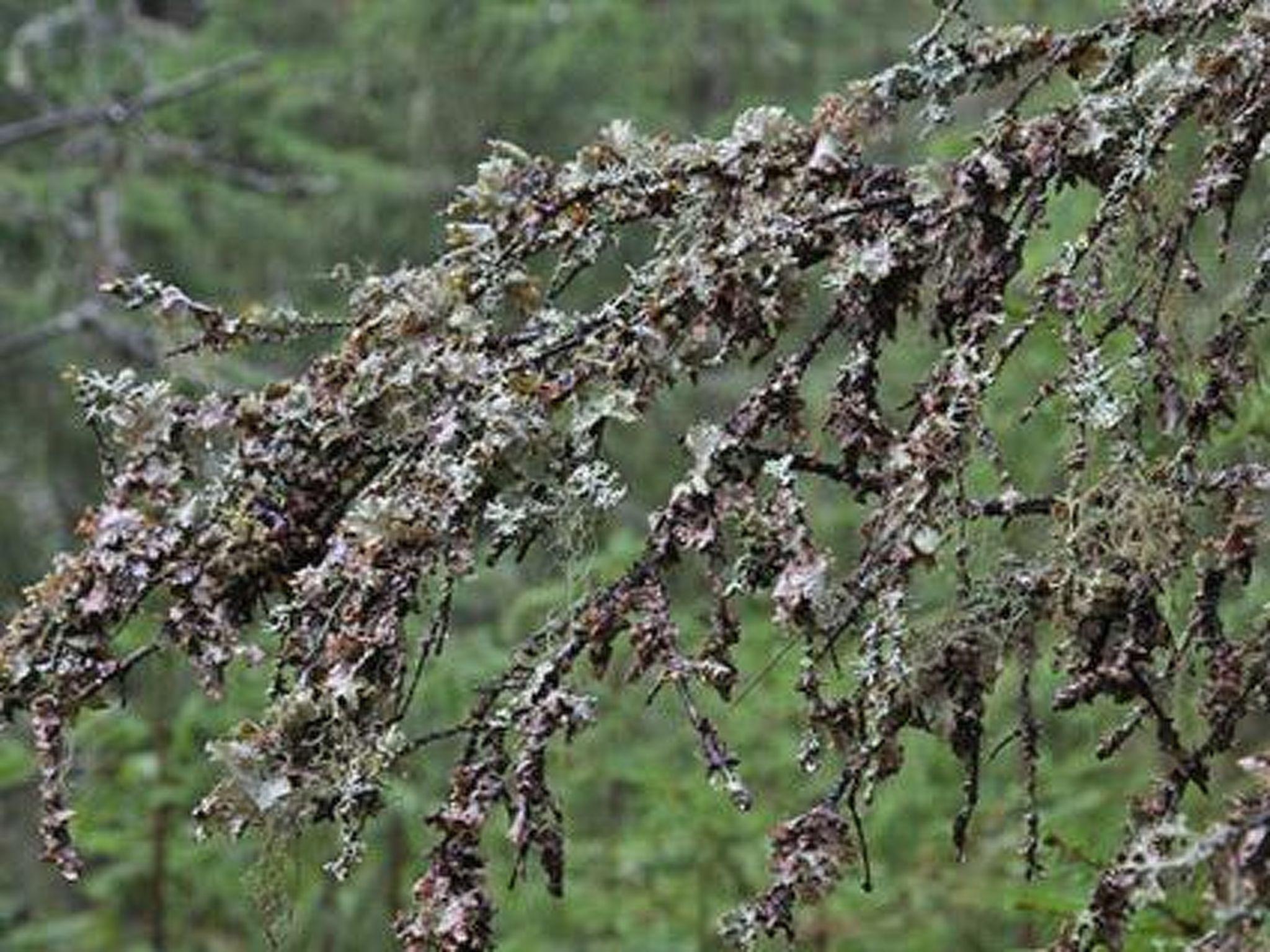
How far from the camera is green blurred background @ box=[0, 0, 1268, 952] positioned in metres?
5.63

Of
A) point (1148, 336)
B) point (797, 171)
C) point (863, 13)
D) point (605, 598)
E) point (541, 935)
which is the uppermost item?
point (863, 13)

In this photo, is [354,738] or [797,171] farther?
[797,171]

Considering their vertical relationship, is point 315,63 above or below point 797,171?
above

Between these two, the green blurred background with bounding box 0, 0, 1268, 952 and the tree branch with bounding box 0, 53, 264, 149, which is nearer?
the green blurred background with bounding box 0, 0, 1268, 952

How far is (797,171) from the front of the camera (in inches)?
79.0

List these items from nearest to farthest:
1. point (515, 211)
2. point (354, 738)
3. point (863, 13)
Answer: point (354, 738)
point (515, 211)
point (863, 13)

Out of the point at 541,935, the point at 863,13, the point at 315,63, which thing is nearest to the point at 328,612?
the point at 541,935

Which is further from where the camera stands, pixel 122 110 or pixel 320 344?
pixel 320 344

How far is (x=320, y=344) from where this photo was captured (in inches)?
336

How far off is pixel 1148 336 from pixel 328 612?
29.9 inches

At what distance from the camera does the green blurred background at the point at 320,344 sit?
5.63 meters

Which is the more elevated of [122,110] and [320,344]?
[320,344]

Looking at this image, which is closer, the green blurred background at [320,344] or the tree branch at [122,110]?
the green blurred background at [320,344]

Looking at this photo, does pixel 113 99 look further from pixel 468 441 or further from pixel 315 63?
pixel 468 441
